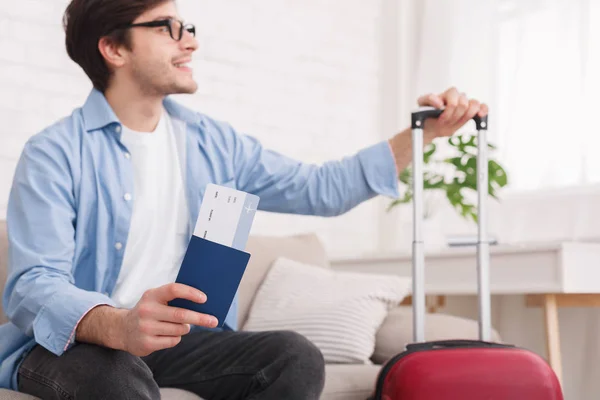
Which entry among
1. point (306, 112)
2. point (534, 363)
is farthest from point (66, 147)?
point (306, 112)

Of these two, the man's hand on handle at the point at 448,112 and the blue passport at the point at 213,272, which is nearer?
the blue passport at the point at 213,272

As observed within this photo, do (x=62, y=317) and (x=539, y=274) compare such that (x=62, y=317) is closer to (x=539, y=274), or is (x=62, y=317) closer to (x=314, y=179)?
(x=314, y=179)

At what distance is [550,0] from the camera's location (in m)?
2.89

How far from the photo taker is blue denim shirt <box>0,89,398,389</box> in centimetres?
126

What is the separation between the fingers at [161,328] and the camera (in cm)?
104

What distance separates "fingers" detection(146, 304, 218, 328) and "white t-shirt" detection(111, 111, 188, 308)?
18.5 inches

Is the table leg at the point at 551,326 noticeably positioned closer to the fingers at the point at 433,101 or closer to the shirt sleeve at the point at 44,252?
the fingers at the point at 433,101

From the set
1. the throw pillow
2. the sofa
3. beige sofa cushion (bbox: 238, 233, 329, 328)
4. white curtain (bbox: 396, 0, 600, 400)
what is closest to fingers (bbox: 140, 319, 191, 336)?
the sofa

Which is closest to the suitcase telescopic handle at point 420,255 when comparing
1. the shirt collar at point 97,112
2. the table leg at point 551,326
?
the shirt collar at point 97,112

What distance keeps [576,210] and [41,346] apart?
202 cm

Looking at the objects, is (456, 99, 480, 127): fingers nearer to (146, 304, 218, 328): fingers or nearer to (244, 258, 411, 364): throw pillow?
(244, 258, 411, 364): throw pillow

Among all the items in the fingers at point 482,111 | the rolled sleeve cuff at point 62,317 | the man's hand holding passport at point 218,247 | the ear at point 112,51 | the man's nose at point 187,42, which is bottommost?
the rolled sleeve cuff at point 62,317

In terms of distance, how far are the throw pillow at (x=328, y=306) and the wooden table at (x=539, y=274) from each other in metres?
0.40

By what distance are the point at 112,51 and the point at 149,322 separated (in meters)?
0.83
